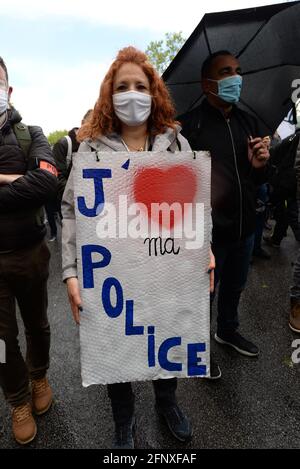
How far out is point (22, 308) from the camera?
197 centimetres

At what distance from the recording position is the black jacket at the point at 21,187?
1.65 m

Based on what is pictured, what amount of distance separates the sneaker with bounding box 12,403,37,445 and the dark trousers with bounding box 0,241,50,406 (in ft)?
0.18

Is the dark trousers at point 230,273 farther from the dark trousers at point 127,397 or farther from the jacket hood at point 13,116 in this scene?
the jacket hood at point 13,116

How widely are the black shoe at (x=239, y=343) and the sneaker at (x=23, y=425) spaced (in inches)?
56.2

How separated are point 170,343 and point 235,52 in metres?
1.57

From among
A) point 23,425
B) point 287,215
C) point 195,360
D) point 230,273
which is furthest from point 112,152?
point 287,215

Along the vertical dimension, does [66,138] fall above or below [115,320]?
above

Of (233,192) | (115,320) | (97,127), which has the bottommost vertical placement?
(115,320)

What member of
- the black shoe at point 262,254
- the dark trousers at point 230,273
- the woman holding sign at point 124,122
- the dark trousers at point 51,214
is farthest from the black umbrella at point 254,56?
the dark trousers at point 51,214

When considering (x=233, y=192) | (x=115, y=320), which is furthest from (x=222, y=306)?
(x=115, y=320)

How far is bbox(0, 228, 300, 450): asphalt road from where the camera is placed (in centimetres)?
190

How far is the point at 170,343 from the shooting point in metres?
1.59

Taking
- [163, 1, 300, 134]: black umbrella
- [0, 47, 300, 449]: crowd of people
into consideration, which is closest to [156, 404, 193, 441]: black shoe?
[0, 47, 300, 449]: crowd of people

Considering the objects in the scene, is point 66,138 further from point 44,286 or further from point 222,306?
point 222,306
